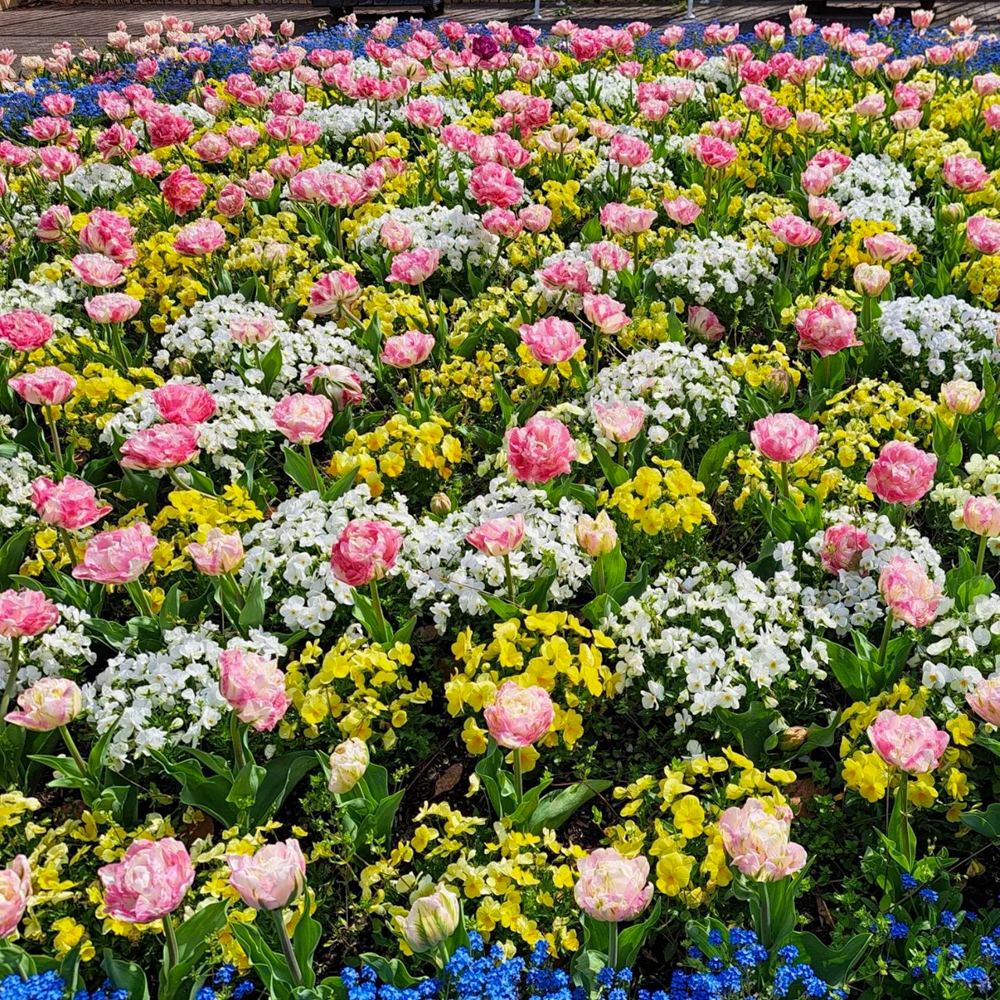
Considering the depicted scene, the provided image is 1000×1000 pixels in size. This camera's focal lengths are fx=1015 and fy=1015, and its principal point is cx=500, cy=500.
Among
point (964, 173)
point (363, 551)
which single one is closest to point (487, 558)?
point (363, 551)

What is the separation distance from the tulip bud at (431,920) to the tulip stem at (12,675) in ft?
3.91

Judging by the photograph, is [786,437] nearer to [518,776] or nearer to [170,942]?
[518,776]

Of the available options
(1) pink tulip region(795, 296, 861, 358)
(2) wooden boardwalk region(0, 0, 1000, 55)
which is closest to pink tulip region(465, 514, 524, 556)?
(1) pink tulip region(795, 296, 861, 358)

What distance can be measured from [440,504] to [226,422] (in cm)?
87

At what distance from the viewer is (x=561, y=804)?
2.26 m

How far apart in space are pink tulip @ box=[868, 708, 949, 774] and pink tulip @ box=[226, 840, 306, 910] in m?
1.04

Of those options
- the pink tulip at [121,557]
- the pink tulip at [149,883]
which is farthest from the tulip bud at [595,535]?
the pink tulip at [149,883]

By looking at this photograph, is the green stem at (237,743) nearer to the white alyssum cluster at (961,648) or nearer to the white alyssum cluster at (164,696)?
the white alyssum cluster at (164,696)

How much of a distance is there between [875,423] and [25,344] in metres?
2.71

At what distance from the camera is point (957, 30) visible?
20.5ft

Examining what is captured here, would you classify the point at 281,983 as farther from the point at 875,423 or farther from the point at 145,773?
the point at 875,423

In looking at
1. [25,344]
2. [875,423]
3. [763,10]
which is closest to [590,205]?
[875,423]

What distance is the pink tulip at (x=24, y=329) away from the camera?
3264 millimetres

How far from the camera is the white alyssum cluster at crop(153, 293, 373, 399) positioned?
12.2 feet
